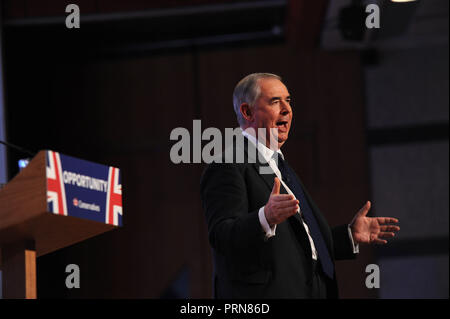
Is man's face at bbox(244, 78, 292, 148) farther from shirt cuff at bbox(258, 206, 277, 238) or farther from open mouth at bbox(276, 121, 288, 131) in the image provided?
shirt cuff at bbox(258, 206, 277, 238)

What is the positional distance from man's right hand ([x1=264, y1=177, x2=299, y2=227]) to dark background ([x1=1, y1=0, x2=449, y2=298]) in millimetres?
3787

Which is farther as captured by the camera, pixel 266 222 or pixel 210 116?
pixel 210 116

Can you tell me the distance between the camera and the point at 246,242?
6.14ft

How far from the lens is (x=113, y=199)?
1.91 meters

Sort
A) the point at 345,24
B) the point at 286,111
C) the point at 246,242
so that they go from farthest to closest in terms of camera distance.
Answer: the point at 345,24 < the point at 286,111 < the point at 246,242

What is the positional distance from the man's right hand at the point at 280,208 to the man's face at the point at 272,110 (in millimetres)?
452

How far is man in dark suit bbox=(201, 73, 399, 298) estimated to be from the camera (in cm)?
190

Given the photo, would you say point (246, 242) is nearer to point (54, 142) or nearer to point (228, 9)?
point (228, 9)

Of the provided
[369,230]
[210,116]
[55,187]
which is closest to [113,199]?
[55,187]

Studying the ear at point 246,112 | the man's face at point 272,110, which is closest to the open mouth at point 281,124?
the man's face at point 272,110

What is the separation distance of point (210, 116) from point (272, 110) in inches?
145

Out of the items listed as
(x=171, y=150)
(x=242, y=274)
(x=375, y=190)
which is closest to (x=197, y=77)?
(x=171, y=150)

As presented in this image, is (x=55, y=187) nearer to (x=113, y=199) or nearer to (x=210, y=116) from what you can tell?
(x=113, y=199)
